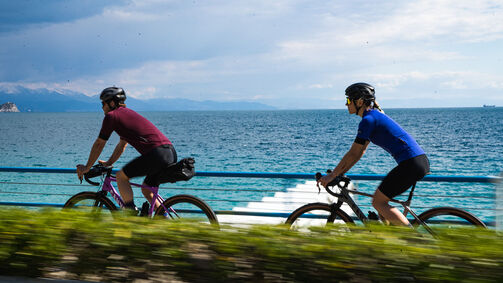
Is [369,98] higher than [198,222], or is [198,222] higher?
[369,98]

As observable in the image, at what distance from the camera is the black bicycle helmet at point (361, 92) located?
432 centimetres

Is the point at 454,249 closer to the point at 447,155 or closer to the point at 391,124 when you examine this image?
the point at 391,124

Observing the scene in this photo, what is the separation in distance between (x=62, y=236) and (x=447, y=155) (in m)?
53.3

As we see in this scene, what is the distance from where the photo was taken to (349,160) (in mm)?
4219

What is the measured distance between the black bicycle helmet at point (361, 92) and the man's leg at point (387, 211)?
2.86ft

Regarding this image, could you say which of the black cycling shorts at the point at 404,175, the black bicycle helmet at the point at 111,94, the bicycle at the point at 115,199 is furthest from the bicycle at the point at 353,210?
the black bicycle helmet at the point at 111,94

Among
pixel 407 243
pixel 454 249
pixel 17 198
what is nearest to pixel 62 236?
pixel 407 243

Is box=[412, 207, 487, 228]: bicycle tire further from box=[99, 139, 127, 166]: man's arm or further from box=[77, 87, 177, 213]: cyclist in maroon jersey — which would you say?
box=[99, 139, 127, 166]: man's arm

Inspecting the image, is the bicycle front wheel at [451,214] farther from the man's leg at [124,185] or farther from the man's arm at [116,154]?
the man's arm at [116,154]

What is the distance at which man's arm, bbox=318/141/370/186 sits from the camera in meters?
4.16

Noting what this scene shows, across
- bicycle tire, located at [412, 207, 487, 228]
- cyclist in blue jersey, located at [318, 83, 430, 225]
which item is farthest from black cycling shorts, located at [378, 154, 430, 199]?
bicycle tire, located at [412, 207, 487, 228]

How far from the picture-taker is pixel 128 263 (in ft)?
10.00

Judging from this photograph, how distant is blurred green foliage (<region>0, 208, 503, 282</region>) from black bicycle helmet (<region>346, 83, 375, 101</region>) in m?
1.54

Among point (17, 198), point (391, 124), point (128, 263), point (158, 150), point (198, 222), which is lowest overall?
point (17, 198)
